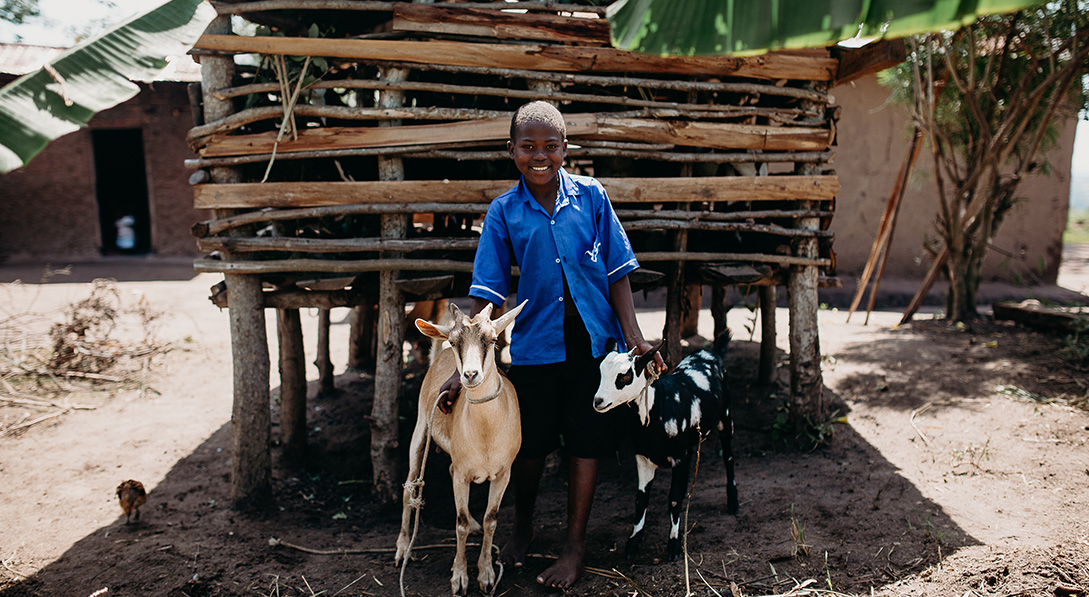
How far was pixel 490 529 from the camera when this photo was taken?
11.3 ft

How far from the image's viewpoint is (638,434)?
3576 mm

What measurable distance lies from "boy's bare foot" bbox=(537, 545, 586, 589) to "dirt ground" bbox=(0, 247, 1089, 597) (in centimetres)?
9

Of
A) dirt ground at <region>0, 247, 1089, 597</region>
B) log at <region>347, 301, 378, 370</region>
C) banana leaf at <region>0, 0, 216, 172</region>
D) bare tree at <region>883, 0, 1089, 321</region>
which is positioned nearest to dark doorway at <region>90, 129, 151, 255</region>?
dirt ground at <region>0, 247, 1089, 597</region>

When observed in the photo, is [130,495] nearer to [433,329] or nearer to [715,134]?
[433,329]

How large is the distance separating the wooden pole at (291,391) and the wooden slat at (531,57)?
209cm

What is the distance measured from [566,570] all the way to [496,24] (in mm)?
3327

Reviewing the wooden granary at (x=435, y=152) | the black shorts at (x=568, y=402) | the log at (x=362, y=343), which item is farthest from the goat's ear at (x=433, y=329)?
the log at (x=362, y=343)

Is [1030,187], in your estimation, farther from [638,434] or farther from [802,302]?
[638,434]

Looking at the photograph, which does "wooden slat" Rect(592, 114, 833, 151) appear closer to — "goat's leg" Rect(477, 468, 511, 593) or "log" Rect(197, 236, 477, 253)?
"log" Rect(197, 236, 477, 253)

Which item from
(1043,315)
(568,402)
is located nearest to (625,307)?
(568,402)

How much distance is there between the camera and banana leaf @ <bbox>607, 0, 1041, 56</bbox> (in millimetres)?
2109

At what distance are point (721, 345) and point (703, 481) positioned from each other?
3.22ft

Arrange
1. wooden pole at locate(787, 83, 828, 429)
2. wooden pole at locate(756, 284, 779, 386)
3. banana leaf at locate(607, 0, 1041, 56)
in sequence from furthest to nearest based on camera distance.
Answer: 1. wooden pole at locate(756, 284, 779, 386)
2. wooden pole at locate(787, 83, 828, 429)
3. banana leaf at locate(607, 0, 1041, 56)

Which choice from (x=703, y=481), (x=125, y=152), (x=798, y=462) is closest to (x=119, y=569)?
(x=703, y=481)
